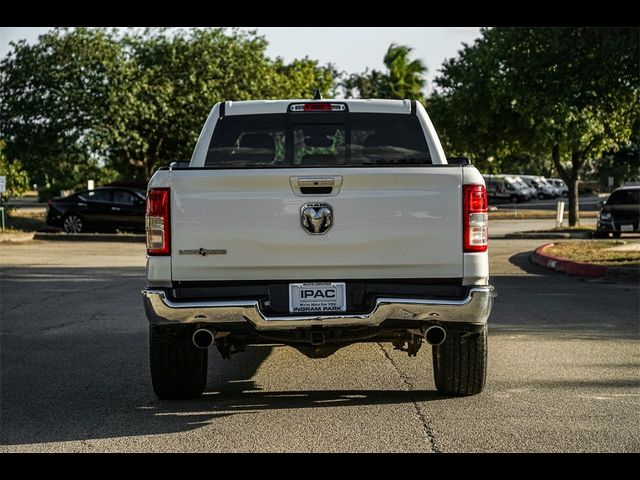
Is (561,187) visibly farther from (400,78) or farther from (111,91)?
(111,91)

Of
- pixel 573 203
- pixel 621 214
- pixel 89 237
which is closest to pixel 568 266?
pixel 621 214

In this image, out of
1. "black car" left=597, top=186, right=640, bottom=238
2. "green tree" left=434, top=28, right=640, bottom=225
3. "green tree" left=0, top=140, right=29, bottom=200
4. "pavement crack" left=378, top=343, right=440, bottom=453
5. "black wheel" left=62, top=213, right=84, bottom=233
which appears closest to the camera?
"pavement crack" left=378, top=343, right=440, bottom=453

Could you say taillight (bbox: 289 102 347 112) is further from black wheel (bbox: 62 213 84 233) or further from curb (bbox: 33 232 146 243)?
black wheel (bbox: 62 213 84 233)

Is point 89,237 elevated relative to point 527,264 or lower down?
lower down

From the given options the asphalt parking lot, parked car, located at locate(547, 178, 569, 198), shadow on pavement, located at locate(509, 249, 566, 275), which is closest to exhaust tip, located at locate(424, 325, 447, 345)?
the asphalt parking lot

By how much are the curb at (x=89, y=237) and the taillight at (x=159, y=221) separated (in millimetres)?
22698

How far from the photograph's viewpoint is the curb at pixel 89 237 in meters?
29.6

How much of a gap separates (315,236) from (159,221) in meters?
1.00

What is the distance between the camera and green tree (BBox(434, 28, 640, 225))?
1970cm

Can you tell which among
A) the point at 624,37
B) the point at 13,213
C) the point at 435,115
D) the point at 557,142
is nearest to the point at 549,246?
the point at 624,37

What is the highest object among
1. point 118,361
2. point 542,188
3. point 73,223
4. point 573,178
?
point 573,178

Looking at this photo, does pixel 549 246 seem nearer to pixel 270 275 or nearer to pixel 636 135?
pixel 636 135

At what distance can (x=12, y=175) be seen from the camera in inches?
1828

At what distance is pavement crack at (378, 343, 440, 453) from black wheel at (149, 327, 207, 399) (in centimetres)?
150
